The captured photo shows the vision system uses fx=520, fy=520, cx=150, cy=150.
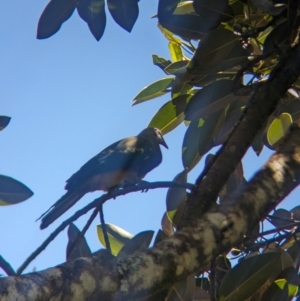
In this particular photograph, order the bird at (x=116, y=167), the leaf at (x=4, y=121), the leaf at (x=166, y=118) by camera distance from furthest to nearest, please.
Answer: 1. the bird at (x=116, y=167)
2. the leaf at (x=166, y=118)
3. the leaf at (x=4, y=121)

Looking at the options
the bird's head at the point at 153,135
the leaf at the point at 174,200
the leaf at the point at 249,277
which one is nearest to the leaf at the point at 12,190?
the leaf at the point at 174,200

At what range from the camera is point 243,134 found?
2.06 meters

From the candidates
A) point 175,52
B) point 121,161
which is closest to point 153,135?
point 121,161

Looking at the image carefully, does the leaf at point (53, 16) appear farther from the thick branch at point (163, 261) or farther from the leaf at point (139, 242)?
the thick branch at point (163, 261)

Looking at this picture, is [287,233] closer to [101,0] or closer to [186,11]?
[186,11]

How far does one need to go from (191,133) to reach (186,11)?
673 millimetres

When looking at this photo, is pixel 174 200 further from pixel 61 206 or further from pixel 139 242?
pixel 61 206

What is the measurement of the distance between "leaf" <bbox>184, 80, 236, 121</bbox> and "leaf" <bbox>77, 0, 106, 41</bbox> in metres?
0.58

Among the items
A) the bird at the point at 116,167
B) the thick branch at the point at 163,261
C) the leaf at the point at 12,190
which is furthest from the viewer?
the bird at the point at 116,167

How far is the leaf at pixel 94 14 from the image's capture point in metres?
2.59

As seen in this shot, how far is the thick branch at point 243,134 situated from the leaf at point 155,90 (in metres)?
1.00

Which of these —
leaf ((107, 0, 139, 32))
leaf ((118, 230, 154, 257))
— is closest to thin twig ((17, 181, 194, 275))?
leaf ((118, 230, 154, 257))

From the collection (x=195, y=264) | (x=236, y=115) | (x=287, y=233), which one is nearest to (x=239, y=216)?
(x=195, y=264)

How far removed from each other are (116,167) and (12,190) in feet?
6.63
